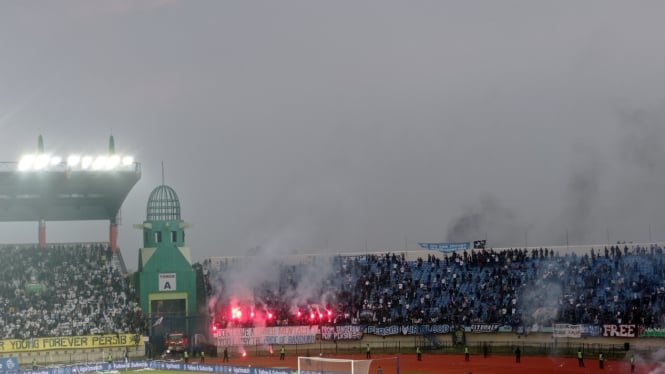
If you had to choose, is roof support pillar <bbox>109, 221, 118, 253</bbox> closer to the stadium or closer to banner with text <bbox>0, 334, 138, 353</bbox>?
the stadium

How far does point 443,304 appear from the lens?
8238 cm

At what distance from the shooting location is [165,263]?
85500 millimetres

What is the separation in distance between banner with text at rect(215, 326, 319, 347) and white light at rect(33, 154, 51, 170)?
754 inches

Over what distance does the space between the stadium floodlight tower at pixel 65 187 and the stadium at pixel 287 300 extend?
13 cm

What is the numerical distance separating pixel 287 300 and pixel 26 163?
2379 cm

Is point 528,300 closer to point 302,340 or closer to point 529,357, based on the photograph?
point 529,357

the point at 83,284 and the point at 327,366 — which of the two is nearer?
the point at 327,366

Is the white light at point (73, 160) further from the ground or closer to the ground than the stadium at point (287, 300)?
further from the ground

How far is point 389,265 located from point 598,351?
23.6 m

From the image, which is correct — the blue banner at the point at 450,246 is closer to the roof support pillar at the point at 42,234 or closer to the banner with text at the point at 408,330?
the banner with text at the point at 408,330

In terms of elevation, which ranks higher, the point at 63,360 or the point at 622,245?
the point at 622,245

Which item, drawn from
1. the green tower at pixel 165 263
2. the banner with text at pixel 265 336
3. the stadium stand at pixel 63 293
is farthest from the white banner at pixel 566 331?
the stadium stand at pixel 63 293

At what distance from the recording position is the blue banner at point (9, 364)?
67.7 meters

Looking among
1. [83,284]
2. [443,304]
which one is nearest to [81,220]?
[83,284]
